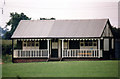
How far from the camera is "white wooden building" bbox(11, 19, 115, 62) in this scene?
3142cm

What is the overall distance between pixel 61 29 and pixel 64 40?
1103 mm

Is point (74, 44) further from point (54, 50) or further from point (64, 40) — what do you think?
point (54, 50)

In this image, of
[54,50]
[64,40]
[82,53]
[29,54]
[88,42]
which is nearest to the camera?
[82,53]

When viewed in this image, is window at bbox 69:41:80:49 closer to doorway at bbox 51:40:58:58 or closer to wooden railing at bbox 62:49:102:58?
wooden railing at bbox 62:49:102:58

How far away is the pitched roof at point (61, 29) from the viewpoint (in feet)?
106

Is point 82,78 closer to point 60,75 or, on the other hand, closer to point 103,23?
point 60,75

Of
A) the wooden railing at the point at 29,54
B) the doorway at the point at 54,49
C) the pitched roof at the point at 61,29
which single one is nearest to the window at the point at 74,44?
the pitched roof at the point at 61,29

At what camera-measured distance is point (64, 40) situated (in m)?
33.2

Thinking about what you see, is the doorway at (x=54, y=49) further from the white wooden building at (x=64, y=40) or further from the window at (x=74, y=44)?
the window at (x=74, y=44)

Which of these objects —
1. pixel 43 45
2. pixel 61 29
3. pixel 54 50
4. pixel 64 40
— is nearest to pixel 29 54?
pixel 43 45

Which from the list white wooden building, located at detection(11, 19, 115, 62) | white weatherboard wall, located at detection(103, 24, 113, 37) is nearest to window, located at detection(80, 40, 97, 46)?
white wooden building, located at detection(11, 19, 115, 62)

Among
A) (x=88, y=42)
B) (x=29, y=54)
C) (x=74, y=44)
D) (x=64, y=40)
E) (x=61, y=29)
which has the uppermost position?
(x=61, y=29)

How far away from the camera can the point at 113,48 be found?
3325cm

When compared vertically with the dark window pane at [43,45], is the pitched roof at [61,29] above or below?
above
